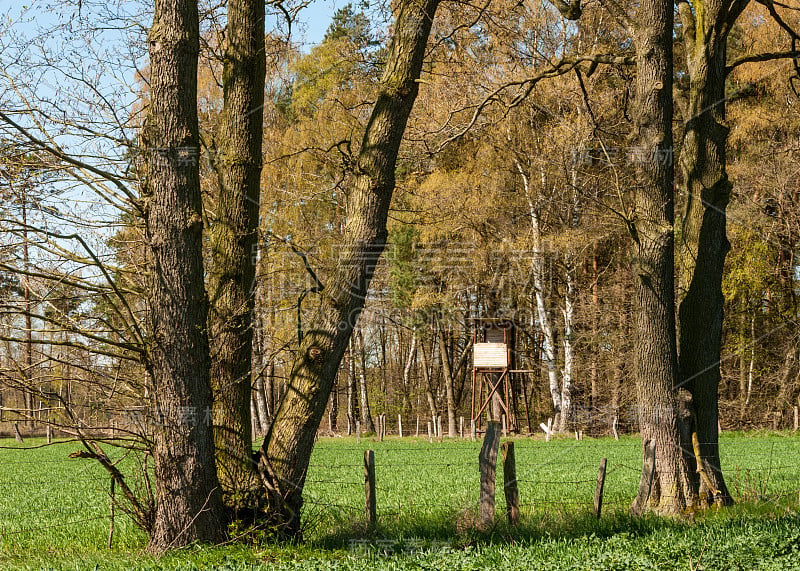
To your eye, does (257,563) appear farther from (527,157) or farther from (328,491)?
(527,157)

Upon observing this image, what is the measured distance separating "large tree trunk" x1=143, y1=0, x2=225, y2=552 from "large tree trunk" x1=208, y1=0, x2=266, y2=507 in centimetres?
39

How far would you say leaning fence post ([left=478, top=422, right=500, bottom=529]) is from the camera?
25.7ft

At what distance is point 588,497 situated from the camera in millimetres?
12664

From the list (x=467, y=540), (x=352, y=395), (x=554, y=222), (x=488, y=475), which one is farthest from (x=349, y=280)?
(x=352, y=395)

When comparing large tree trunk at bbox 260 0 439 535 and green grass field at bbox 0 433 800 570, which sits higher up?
large tree trunk at bbox 260 0 439 535

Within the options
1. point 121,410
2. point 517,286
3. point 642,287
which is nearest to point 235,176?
point 121,410

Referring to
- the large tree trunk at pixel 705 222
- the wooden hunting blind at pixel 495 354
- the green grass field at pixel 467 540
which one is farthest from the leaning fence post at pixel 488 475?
the wooden hunting blind at pixel 495 354

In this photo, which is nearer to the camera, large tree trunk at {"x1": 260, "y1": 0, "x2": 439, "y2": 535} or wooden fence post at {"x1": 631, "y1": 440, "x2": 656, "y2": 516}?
large tree trunk at {"x1": 260, "y1": 0, "x2": 439, "y2": 535}

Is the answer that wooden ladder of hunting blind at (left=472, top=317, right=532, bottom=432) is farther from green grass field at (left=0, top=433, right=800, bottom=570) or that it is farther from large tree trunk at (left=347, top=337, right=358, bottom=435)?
green grass field at (left=0, top=433, right=800, bottom=570)

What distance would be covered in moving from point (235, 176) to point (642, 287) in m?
4.98

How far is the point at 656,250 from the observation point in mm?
9875

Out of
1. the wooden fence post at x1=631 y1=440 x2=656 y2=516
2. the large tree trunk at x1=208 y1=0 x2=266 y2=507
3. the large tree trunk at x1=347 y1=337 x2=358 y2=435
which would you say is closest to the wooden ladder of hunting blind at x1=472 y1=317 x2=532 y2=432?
the large tree trunk at x1=347 y1=337 x2=358 y2=435

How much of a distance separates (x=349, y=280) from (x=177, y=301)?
1578 mm

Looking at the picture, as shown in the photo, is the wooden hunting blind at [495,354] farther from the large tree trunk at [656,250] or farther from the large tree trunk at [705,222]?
the large tree trunk at [656,250]
